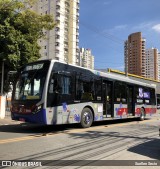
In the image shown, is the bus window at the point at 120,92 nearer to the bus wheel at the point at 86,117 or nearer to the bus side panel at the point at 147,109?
the bus side panel at the point at 147,109

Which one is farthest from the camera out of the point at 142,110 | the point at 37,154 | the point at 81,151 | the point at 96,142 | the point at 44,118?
the point at 142,110

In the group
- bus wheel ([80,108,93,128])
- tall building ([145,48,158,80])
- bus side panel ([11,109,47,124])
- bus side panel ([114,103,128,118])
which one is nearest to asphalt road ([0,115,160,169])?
bus side panel ([11,109,47,124])

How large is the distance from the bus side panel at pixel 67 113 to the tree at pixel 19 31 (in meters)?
9.59

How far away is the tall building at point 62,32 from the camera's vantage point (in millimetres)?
92875

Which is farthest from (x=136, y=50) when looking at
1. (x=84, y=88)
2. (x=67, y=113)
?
(x=67, y=113)

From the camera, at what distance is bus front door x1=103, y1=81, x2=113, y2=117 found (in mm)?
16953

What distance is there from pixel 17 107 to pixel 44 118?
172 centimetres

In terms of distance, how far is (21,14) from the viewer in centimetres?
2383

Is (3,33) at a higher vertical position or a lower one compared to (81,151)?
higher

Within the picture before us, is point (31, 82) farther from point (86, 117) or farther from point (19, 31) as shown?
point (19, 31)

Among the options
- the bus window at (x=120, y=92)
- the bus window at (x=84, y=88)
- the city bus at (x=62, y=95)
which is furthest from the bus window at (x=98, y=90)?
the bus window at (x=120, y=92)

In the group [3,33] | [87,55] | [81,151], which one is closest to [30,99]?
[81,151]

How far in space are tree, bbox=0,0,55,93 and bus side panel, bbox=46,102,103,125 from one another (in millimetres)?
9586

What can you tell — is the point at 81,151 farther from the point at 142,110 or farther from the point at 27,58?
the point at 27,58
